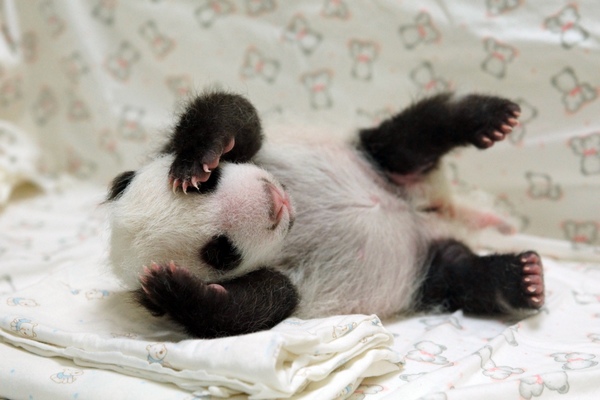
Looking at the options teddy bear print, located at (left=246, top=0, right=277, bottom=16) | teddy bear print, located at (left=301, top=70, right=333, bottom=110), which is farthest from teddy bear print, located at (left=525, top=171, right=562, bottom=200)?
teddy bear print, located at (left=246, top=0, right=277, bottom=16)

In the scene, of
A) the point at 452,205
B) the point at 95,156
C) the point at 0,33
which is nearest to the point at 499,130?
the point at 452,205

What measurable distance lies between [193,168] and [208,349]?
0.47 m

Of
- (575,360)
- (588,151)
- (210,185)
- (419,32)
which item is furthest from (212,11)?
(575,360)

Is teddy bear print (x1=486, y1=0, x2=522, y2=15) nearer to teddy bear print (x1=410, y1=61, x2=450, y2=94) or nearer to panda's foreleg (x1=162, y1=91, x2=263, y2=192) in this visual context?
teddy bear print (x1=410, y1=61, x2=450, y2=94)

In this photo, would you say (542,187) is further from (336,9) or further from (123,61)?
(123,61)

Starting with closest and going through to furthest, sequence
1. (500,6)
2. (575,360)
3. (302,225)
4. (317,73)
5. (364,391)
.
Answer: (364,391), (575,360), (302,225), (500,6), (317,73)

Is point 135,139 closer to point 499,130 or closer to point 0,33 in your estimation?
point 0,33

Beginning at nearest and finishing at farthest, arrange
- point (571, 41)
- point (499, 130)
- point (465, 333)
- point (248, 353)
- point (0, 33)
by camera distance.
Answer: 1. point (248, 353)
2. point (465, 333)
3. point (499, 130)
4. point (571, 41)
5. point (0, 33)

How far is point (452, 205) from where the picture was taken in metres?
2.37

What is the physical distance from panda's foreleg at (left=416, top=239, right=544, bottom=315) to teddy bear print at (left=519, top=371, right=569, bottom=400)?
1.45 ft

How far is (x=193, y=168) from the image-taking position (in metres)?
1.62

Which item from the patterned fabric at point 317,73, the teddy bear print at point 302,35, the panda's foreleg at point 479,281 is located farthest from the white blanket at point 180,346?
the teddy bear print at point 302,35

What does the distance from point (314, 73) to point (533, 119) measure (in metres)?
0.96

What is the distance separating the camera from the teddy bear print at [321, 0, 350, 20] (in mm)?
2691
